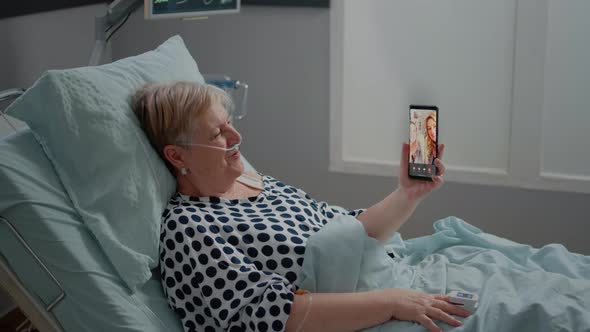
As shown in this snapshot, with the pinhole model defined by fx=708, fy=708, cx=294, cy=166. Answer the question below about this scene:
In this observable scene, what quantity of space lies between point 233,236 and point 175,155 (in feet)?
0.79

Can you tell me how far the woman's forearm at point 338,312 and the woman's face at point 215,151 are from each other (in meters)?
0.34

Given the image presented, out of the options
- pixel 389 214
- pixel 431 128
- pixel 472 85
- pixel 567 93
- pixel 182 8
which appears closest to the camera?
pixel 431 128

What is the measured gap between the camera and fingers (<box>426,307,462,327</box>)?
1.40m

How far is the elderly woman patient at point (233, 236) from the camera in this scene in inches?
55.3

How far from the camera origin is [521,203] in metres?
2.80

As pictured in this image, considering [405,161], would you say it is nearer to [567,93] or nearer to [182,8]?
[182,8]

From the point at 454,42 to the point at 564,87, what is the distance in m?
0.48

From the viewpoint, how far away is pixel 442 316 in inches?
55.7

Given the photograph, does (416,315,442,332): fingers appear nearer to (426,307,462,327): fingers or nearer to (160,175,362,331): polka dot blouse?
(426,307,462,327): fingers

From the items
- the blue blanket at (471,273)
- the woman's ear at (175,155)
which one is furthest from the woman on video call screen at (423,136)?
the woman's ear at (175,155)

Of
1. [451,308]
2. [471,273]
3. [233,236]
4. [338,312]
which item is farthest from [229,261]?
[471,273]

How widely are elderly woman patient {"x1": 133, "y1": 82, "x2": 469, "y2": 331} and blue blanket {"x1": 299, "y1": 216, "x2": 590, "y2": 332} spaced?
0.05 metres

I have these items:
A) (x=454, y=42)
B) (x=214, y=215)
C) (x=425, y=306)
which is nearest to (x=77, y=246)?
(x=214, y=215)

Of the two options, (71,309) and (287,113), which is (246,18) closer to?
(287,113)
